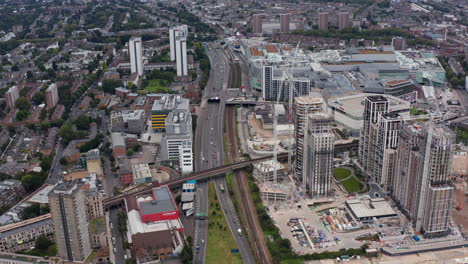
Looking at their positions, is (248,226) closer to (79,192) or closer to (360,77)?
(79,192)

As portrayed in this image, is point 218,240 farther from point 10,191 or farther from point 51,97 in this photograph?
point 51,97

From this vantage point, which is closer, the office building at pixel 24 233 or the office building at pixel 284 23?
the office building at pixel 24 233

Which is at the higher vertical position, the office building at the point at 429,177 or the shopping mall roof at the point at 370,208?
the office building at the point at 429,177

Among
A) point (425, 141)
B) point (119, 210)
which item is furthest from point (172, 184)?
point (425, 141)

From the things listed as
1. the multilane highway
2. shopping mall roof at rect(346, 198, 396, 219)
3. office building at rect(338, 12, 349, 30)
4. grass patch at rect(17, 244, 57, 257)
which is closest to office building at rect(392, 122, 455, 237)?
shopping mall roof at rect(346, 198, 396, 219)

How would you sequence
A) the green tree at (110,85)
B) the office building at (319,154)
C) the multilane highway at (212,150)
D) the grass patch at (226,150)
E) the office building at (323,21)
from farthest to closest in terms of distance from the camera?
the office building at (323,21)
the green tree at (110,85)
the grass patch at (226,150)
the office building at (319,154)
the multilane highway at (212,150)

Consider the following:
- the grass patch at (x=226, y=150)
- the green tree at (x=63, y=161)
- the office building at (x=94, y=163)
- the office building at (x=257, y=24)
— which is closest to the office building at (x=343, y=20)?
the office building at (x=257, y=24)

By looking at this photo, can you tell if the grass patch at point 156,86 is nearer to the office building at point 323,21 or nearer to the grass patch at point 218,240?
the grass patch at point 218,240
